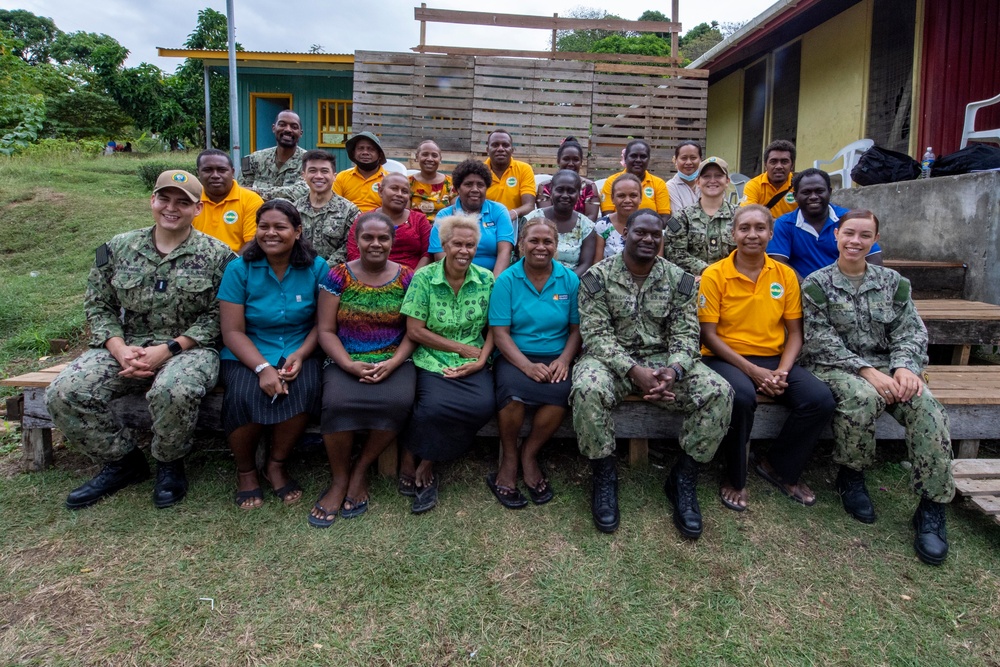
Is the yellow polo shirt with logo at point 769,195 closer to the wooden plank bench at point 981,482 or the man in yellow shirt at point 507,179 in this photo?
the man in yellow shirt at point 507,179

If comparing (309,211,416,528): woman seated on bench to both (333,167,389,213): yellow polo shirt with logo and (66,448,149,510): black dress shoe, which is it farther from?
(333,167,389,213): yellow polo shirt with logo

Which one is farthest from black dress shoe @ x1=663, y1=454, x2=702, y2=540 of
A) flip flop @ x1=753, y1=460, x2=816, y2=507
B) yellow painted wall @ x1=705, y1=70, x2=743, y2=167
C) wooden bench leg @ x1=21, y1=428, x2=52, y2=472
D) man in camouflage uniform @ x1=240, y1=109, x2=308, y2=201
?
yellow painted wall @ x1=705, y1=70, x2=743, y2=167

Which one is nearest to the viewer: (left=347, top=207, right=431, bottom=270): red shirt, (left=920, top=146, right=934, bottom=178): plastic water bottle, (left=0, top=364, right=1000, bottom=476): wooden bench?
(left=0, top=364, right=1000, bottom=476): wooden bench

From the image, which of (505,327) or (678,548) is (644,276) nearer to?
(505,327)

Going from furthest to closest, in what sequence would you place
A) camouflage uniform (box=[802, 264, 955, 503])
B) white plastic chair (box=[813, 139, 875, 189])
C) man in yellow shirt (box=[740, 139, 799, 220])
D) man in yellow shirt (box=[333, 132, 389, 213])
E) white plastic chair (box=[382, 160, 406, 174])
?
white plastic chair (box=[813, 139, 875, 189]) < white plastic chair (box=[382, 160, 406, 174]) < man in yellow shirt (box=[333, 132, 389, 213]) < man in yellow shirt (box=[740, 139, 799, 220]) < camouflage uniform (box=[802, 264, 955, 503])

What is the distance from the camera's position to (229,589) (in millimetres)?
2459

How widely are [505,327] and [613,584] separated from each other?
140 cm

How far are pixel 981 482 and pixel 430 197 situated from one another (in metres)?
3.87

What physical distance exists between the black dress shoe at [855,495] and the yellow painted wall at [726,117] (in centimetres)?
932

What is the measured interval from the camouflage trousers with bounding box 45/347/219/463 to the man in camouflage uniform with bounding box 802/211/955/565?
324 centimetres

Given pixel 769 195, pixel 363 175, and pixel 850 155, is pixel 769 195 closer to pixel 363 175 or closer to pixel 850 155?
pixel 363 175

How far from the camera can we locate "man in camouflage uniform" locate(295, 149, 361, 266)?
13.4ft

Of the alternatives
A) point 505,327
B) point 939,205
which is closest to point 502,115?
point 939,205

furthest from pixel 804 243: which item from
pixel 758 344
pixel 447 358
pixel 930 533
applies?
pixel 447 358
